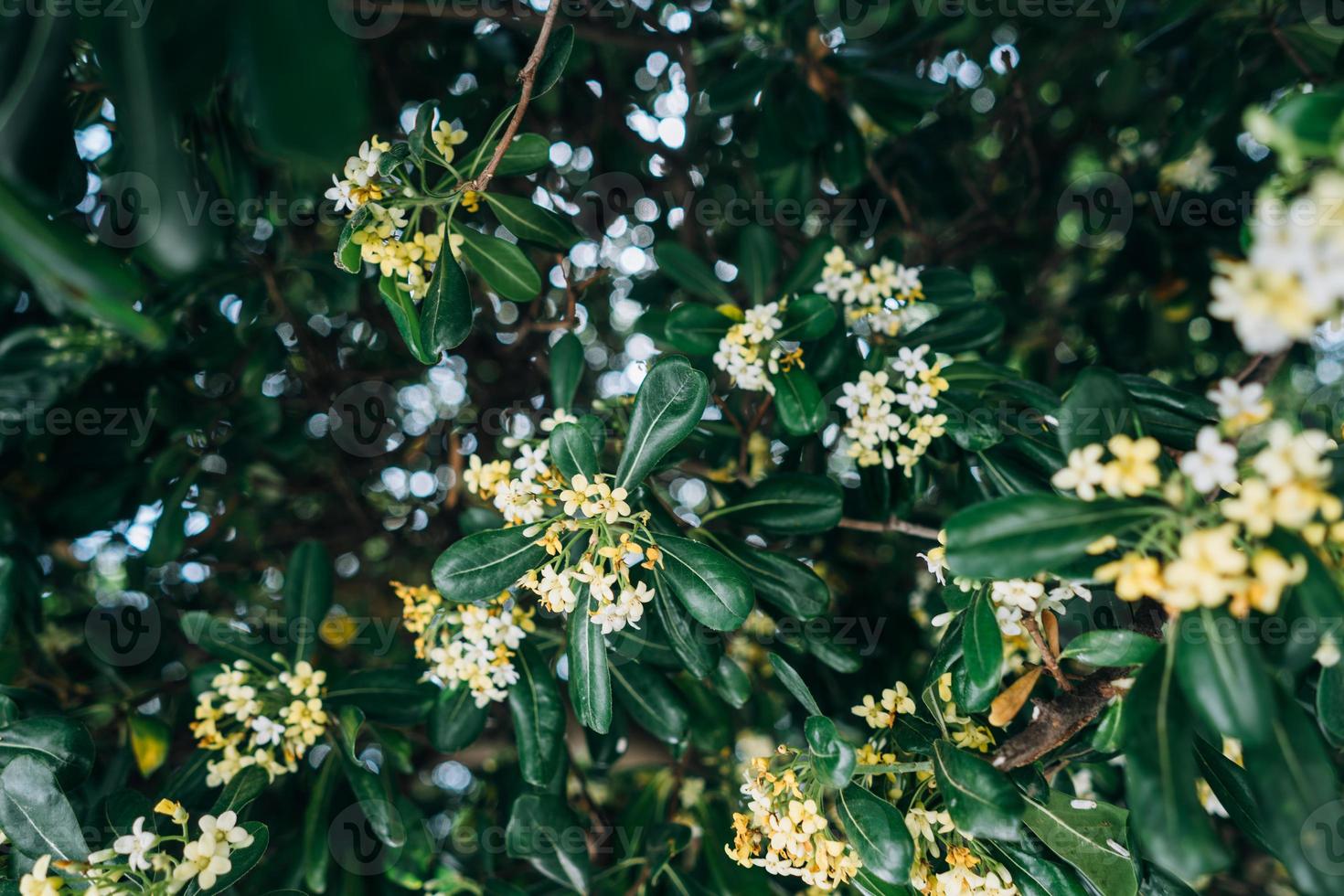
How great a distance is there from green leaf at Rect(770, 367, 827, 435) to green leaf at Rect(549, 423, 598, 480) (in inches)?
18.1

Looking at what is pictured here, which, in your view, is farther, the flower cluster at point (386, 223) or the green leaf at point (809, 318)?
the green leaf at point (809, 318)

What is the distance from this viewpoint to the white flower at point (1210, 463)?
2.96 feet

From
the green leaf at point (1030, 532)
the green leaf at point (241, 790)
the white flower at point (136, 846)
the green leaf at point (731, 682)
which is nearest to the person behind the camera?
the green leaf at point (1030, 532)

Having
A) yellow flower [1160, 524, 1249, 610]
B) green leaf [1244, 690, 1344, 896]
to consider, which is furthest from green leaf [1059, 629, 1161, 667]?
yellow flower [1160, 524, 1249, 610]

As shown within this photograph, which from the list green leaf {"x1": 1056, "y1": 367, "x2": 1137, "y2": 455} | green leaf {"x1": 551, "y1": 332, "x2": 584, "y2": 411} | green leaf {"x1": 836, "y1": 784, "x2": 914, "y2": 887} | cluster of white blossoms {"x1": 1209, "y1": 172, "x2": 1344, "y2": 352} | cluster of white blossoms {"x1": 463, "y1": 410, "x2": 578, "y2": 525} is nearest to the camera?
cluster of white blossoms {"x1": 1209, "y1": 172, "x2": 1344, "y2": 352}

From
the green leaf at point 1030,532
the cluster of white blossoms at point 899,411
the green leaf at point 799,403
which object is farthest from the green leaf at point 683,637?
the green leaf at point 1030,532

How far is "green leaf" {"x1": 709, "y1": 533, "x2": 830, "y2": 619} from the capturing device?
5.10 feet

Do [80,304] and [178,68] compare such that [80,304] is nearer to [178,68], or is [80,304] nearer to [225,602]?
[178,68]

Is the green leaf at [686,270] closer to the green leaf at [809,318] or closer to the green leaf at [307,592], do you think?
the green leaf at [809,318]

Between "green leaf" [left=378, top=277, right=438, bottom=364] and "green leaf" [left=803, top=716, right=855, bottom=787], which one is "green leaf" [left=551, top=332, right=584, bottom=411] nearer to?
"green leaf" [left=378, top=277, right=438, bottom=364]

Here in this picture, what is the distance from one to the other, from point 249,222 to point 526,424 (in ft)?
3.45

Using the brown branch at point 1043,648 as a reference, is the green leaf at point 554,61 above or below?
above

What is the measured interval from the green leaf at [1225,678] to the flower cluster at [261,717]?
1669 millimetres

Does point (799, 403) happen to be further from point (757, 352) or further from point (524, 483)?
point (524, 483)
